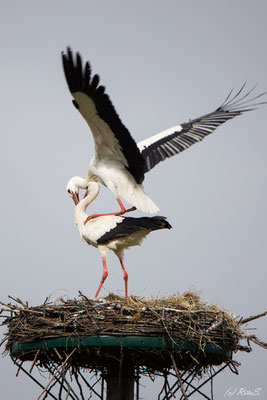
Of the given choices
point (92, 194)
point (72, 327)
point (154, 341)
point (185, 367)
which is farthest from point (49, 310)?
point (92, 194)

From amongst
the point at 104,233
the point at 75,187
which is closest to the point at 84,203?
the point at 75,187

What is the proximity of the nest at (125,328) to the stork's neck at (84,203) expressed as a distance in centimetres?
185

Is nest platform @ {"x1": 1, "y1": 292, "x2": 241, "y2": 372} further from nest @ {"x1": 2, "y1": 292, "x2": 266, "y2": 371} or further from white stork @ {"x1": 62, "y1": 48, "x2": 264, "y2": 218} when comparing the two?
white stork @ {"x1": 62, "y1": 48, "x2": 264, "y2": 218}

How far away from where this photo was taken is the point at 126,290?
8141 mm

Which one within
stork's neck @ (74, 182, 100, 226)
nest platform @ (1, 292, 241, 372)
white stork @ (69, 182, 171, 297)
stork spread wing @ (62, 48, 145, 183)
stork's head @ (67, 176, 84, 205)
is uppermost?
stork spread wing @ (62, 48, 145, 183)

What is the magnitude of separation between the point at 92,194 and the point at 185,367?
2.70 m

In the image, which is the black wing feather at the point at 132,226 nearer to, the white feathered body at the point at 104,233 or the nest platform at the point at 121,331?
the white feathered body at the point at 104,233

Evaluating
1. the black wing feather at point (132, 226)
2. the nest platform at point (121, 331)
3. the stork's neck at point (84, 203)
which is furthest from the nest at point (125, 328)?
the stork's neck at point (84, 203)

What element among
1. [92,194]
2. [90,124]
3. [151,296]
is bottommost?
[151,296]

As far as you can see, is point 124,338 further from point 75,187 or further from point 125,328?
point 75,187

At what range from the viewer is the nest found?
6172 millimetres

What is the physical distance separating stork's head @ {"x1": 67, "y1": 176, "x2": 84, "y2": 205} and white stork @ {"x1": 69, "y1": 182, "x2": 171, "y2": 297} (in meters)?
0.66

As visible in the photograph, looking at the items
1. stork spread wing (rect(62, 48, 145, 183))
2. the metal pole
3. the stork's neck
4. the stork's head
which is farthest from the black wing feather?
the metal pole

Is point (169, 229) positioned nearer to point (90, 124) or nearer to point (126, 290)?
point (126, 290)
